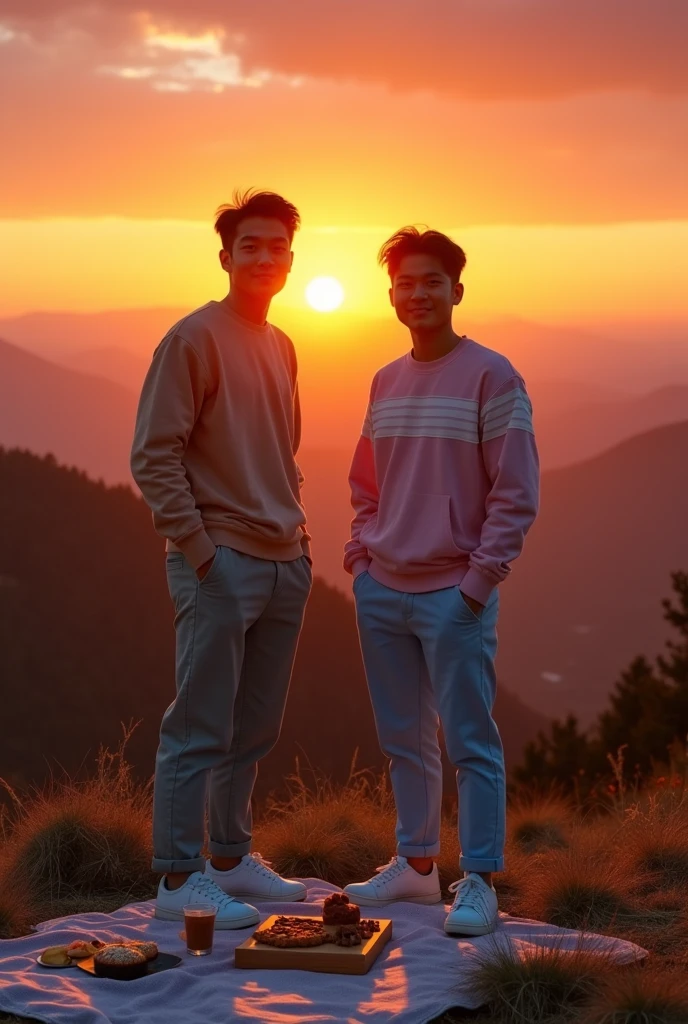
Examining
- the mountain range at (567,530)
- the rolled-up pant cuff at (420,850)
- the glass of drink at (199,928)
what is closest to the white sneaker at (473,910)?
the rolled-up pant cuff at (420,850)

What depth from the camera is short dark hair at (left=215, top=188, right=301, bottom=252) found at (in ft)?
13.8

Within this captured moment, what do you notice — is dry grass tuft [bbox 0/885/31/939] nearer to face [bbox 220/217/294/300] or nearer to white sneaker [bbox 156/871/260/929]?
white sneaker [bbox 156/871/260/929]

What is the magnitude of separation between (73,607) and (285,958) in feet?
113

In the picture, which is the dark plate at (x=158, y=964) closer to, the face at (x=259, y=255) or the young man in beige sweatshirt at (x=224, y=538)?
the young man in beige sweatshirt at (x=224, y=538)

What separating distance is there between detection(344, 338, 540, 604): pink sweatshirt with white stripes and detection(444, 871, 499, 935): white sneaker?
96cm

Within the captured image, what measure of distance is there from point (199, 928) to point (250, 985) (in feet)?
0.99

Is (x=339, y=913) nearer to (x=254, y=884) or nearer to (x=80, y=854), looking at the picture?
(x=254, y=884)

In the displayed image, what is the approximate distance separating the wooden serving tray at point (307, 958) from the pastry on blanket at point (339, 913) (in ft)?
0.42

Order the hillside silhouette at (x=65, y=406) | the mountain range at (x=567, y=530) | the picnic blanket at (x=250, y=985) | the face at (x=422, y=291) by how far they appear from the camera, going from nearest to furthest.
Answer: the picnic blanket at (x=250, y=985) < the face at (x=422, y=291) < the mountain range at (x=567, y=530) < the hillside silhouette at (x=65, y=406)

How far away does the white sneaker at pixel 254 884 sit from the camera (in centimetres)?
439

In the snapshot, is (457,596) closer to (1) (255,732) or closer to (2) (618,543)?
(1) (255,732)

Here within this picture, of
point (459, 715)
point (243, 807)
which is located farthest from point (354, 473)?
point (243, 807)

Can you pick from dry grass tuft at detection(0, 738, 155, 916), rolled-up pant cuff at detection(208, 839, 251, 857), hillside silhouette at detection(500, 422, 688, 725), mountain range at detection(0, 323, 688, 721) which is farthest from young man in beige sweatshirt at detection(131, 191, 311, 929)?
hillside silhouette at detection(500, 422, 688, 725)

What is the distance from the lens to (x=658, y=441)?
139 meters
